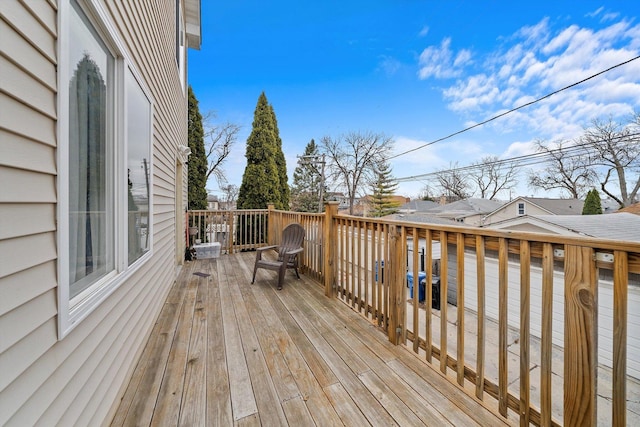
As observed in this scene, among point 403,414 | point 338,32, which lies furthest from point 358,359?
point 338,32

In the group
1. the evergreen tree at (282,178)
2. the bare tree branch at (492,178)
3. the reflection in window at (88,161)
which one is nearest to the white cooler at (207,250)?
the evergreen tree at (282,178)

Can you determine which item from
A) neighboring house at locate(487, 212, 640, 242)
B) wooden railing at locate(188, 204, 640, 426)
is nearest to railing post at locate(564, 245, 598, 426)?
wooden railing at locate(188, 204, 640, 426)

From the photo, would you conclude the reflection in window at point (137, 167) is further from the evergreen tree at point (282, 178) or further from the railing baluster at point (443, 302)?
the evergreen tree at point (282, 178)

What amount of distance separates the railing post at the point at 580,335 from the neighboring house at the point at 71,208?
211cm

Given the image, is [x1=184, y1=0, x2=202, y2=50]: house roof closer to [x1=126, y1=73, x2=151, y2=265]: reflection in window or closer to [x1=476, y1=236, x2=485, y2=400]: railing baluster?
[x1=126, y1=73, x2=151, y2=265]: reflection in window

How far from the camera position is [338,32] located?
10258 millimetres

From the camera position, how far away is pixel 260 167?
935 cm

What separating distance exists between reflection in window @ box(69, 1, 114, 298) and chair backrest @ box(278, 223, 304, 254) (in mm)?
2885

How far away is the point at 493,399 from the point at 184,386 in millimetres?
2038

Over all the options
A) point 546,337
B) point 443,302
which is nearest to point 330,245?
point 443,302

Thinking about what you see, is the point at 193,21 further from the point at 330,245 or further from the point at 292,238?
the point at 330,245

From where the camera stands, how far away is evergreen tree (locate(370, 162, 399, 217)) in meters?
28.4

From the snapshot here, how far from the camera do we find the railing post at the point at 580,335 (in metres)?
1.11

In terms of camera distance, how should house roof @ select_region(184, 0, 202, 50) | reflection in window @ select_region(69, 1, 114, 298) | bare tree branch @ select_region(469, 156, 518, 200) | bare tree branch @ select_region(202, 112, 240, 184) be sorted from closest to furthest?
reflection in window @ select_region(69, 1, 114, 298) < house roof @ select_region(184, 0, 202, 50) < bare tree branch @ select_region(202, 112, 240, 184) < bare tree branch @ select_region(469, 156, 518, 200)
